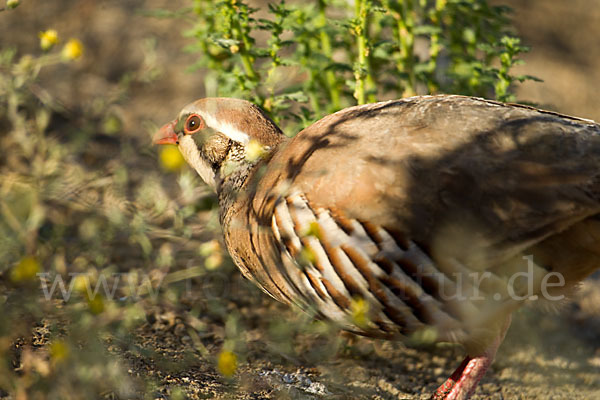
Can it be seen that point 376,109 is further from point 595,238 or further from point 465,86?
point 465,86

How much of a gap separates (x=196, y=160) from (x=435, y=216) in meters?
1.57

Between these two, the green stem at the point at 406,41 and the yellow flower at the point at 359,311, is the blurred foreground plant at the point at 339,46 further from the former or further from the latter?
the yellow flower at the point at 359,311

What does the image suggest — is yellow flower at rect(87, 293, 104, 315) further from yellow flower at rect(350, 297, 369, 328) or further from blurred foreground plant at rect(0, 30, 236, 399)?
yellow flower at rect(350, 297, 369, 328)

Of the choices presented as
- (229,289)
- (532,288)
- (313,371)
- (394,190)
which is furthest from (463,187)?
(229,289)

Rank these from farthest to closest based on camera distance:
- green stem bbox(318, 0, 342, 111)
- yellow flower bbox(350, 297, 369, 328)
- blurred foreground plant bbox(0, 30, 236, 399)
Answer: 1. green stem bbox(318, 0, 342, 111)
2. yellow flower bbox(350, 297, 369, 328)
3. blurred foreground plant bbox(0, 30, 236, 399)

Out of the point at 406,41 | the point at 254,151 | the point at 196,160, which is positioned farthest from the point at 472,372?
the point at 406,41

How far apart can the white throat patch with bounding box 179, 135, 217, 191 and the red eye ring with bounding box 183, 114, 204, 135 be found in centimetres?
4

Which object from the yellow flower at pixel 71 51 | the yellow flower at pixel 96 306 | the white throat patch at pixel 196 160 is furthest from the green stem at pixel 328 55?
the yellow flower at pixel 96 306

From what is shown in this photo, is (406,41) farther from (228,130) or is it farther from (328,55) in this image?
(228,130)

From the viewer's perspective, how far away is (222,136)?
357cm

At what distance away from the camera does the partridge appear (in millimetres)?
2703

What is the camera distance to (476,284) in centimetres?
275

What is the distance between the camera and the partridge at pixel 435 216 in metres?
2.70

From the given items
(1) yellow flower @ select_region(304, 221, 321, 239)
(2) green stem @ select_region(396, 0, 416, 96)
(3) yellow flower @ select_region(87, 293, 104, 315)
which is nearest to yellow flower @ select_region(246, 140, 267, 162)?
(1) yellow flower @ select_region(304, 221, 321, 239)
